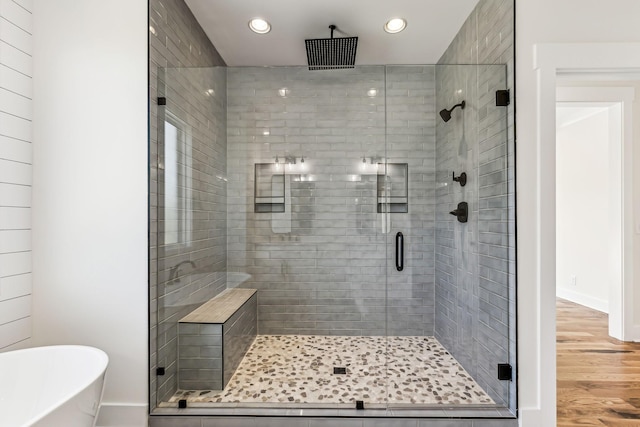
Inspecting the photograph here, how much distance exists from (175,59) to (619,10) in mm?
2607

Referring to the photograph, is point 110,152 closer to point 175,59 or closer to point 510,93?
point 175,59

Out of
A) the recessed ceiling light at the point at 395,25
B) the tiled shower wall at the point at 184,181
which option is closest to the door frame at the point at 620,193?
the recessed ceiling light at the point at 395,25

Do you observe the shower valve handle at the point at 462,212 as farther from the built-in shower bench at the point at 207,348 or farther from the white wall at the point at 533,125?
the built-in shower bench at the point at 207,348

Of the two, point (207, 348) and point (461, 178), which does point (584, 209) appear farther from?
point (207, 348)

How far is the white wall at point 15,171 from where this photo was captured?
182cm

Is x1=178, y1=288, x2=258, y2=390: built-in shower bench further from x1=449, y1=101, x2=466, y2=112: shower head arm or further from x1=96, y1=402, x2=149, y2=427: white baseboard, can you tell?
x1=449, y1=101, x2=466, y2=112: shower head arm

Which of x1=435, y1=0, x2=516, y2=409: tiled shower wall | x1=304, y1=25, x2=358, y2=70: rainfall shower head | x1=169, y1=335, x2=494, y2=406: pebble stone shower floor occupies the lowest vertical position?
x1=169, y1=335, x2=494, y2=406: pebble stone shower floor

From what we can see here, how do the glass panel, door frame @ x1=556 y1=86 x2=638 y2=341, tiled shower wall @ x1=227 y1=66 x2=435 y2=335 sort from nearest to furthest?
the glass panel
tiled shower wall @ x1=227 y1=66 x2=435 y2=335
door frame @ x1=556 y1=86 x2=638 y2=341

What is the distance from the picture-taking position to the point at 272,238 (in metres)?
2.26

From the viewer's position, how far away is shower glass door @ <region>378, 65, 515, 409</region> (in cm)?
212

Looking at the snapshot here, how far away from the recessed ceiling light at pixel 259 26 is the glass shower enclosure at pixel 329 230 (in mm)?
497

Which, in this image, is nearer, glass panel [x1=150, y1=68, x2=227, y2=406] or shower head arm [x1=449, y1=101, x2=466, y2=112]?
glass panel [x1=150, y1=68, x2=227, y2=406]

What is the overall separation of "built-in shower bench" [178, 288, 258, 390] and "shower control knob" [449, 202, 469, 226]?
161 centimetres

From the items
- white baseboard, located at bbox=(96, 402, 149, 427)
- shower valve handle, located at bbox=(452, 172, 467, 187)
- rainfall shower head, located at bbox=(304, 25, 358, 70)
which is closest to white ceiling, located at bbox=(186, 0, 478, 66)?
rainfall shower head, located at bbox=(304, 25, 358, 70)
